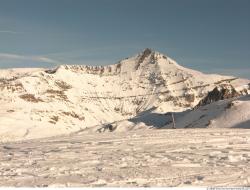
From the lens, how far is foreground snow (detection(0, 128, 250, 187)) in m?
9.40

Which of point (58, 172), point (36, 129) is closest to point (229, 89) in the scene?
point (58, 172)

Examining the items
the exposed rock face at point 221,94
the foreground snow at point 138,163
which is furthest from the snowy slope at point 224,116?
the foreground snow at point 138,163

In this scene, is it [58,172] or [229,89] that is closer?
[58,172]

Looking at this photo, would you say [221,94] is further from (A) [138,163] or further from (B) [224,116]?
A: (A) [138,163]

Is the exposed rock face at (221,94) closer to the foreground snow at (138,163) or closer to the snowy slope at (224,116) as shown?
the snowy slope at (224,116)

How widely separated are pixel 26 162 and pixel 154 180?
194 inches

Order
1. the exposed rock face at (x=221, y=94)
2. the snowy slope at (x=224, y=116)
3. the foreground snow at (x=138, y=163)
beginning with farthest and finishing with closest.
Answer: the exposed rock face at (x=221, y=94) < the snowy slope at (x=224, y=116) < the foreground snow at (x=138, y=163)

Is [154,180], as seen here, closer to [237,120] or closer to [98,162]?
[98,162]

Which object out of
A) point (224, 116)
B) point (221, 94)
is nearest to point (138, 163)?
point (224, 116)

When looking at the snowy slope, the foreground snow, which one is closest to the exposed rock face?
the snowy slope

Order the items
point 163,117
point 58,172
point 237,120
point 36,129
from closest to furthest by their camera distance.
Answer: point 58,172 → point 237,120 → point 163,117 → point 36,129

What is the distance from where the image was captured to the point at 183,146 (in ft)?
51.1

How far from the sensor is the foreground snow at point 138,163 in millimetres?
9398

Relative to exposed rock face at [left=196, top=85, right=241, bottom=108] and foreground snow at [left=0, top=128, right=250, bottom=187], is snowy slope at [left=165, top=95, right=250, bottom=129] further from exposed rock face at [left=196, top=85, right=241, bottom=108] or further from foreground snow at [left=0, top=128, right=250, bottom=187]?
foreground snow at [left=0, top=128, right=250, bottom=187]
